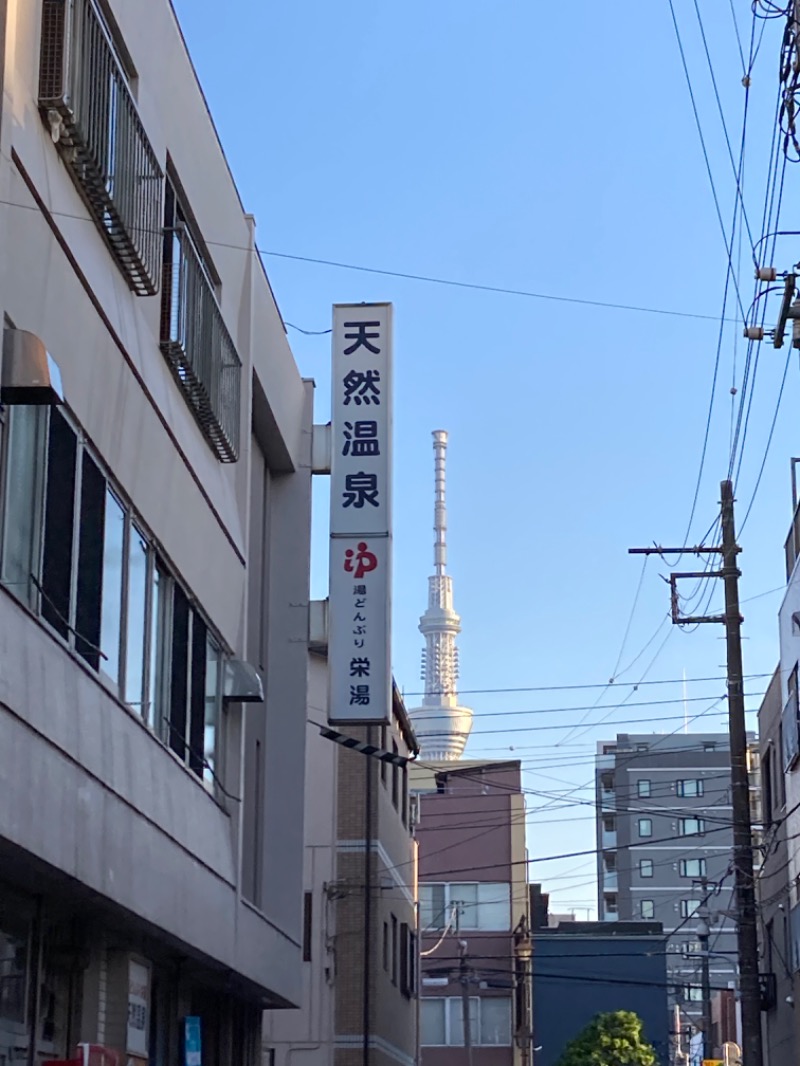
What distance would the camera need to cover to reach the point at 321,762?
35.2 m

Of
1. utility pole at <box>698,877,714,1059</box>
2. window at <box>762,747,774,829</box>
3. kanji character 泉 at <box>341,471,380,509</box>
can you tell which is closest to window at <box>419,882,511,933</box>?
utility pole at <box>698,877,714,1059</box>

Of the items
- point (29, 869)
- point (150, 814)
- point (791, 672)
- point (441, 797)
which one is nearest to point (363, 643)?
point (150, 814)

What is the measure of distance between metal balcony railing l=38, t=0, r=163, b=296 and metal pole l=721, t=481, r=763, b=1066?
15211 mm

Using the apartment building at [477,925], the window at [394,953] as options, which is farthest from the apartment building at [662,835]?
the window at [394,953]

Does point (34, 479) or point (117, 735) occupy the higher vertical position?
point (34, 479)

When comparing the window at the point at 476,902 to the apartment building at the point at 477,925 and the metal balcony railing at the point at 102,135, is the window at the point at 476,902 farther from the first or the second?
the metal balcony railing at the point at 102,135

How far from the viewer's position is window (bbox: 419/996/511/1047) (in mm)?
57219

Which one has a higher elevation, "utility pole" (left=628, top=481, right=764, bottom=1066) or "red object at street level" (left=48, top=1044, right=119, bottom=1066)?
"utility pole" (left=628, top=481, right=764, bottom=1066)

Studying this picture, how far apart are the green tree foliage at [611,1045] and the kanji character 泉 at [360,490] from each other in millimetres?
35447

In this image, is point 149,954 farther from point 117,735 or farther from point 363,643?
point 363,643

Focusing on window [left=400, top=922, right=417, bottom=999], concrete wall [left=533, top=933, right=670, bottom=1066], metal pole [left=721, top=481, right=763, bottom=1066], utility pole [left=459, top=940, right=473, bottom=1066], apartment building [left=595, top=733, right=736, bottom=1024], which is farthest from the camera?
apartment building [left=595, top=733, right=736, bottom=1024]

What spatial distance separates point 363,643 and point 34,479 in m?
10.4

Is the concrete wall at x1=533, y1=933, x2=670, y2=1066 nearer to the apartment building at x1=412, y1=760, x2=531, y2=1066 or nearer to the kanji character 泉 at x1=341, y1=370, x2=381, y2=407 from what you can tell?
the apartment building at x1=412, y1=760, x2=531, y2=1066

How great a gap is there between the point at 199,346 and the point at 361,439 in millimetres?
5310
